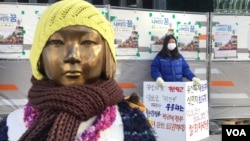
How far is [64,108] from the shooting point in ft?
5.48

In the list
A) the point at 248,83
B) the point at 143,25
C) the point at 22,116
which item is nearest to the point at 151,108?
the point at 143,25

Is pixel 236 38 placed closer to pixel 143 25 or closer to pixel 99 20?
pixel 143 25

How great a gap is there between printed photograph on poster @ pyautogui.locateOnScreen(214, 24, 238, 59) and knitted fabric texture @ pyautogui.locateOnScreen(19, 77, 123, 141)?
7.35m

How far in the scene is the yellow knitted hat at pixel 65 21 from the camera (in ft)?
5.76

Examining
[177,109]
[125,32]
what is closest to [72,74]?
[177,109]

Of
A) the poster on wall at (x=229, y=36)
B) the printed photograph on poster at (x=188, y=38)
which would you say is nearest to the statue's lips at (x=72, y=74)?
the printed photograph on poster at (x=188, y=38)

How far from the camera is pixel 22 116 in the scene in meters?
1.87

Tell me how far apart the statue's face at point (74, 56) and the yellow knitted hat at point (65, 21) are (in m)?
0.02

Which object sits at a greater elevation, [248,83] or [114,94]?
[114,94]

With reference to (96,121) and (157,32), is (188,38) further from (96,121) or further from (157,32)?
(96,121)

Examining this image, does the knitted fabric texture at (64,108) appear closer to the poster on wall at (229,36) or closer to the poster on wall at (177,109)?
the poster on wall at (177,109)

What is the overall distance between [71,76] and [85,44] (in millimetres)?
138

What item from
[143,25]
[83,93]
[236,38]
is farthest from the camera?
[236,38]

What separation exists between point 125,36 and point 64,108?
6437 mm
